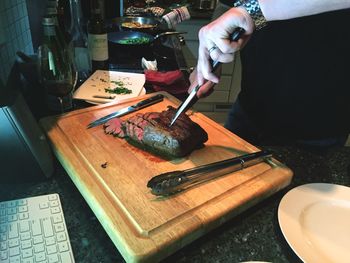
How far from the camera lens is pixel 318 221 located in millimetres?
642

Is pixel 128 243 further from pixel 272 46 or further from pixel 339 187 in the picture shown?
pixel 272 46

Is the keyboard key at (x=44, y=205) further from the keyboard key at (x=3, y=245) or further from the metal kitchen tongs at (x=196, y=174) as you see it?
the metal kitchen tongs at (x=196, y=174)

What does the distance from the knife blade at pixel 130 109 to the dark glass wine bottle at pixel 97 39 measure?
35 centimetres

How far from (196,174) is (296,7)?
17.2 inches

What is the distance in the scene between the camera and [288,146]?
937mm

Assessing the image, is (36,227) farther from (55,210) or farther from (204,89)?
(204,89)

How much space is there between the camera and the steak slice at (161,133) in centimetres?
81

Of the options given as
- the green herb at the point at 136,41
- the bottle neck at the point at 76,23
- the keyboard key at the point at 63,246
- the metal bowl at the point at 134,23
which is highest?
the bottle neck at the point at 76,23

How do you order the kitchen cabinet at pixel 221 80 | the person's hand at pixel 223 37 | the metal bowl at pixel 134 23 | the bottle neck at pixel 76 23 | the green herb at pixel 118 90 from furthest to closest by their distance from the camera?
the kitchen cabinet at pixel 221 80
the metal bowl at pixel 134 23
the bottle neck at pixel 76 23
the green herb at pixel 118 90
the person's hand at pixel 223 37

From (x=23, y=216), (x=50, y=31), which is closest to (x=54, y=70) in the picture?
(x=50, y=31)

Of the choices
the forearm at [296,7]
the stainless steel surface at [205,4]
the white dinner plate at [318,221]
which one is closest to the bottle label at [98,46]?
the forearm at [296,7]

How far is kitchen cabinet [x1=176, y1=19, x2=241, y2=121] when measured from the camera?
7.87ft

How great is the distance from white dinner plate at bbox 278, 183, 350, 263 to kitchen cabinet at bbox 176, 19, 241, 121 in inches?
62.9

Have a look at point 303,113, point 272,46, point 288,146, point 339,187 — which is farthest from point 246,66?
A: point 339,187
